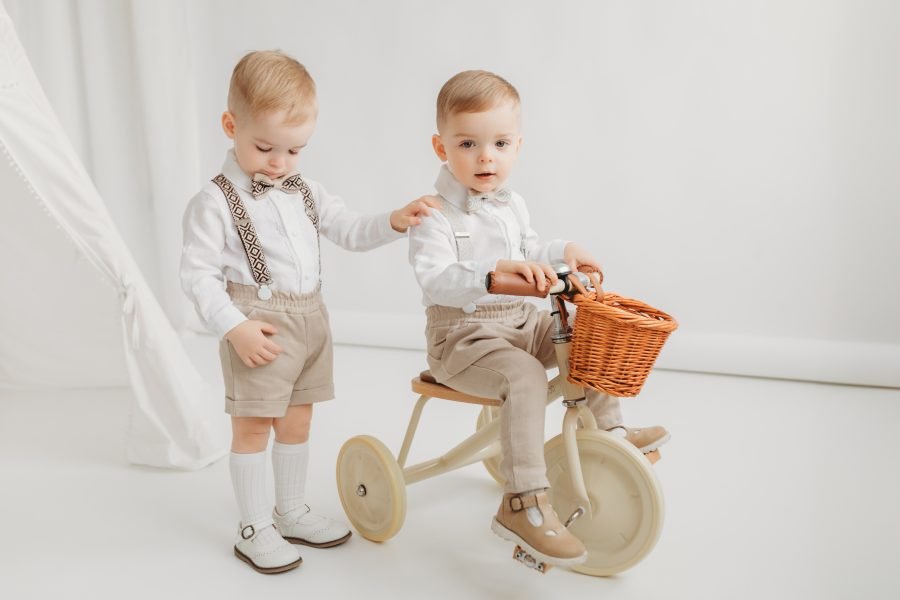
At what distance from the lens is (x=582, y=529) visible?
5.65 feet

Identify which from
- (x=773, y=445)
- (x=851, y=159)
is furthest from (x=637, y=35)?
(x=773, y=445)

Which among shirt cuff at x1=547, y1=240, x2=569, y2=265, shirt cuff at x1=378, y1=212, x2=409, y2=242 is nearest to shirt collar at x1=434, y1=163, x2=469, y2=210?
shirt cuff at x1=378, y1=212, x2=409, y2=242

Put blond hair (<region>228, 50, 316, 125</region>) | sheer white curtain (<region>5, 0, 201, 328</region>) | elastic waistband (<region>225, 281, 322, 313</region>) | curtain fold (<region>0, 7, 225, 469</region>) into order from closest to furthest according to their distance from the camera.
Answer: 1. blond hair (<region>228, 50, 316, 125</region>)
2. elastic waistband (<region>225, 281, 322, 313</region>)
3. curtain fold (<region>0, 7, 225, 469</region>)
4. sheer white curtain (<region>5, 0, 201, 328</region>)

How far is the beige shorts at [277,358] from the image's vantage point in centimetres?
178

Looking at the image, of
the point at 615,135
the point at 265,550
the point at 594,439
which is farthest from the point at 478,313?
the point at 615,135

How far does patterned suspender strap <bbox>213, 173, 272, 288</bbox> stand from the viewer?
5.80 ft

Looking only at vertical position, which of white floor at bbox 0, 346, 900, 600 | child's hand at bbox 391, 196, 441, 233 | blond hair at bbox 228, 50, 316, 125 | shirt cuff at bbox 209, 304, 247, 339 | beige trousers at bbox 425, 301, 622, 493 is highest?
blond hair at bbox 228, 50, 316, 125

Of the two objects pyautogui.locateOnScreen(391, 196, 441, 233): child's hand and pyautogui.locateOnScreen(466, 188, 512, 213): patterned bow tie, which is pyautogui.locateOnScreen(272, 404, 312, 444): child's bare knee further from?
pyautogui.locateOnScreen(466, 188, 512, 213): patterned bow tie

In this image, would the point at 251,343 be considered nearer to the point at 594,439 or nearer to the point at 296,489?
the point at 296,489

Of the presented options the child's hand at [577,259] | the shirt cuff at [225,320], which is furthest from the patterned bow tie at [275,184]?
the child's hand at [577,259]

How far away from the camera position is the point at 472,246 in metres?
1.81

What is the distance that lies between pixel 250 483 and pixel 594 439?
2.40 feet

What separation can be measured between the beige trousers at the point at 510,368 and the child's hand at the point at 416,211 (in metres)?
0.19

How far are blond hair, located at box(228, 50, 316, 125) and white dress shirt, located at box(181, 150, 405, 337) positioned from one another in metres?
0.15
